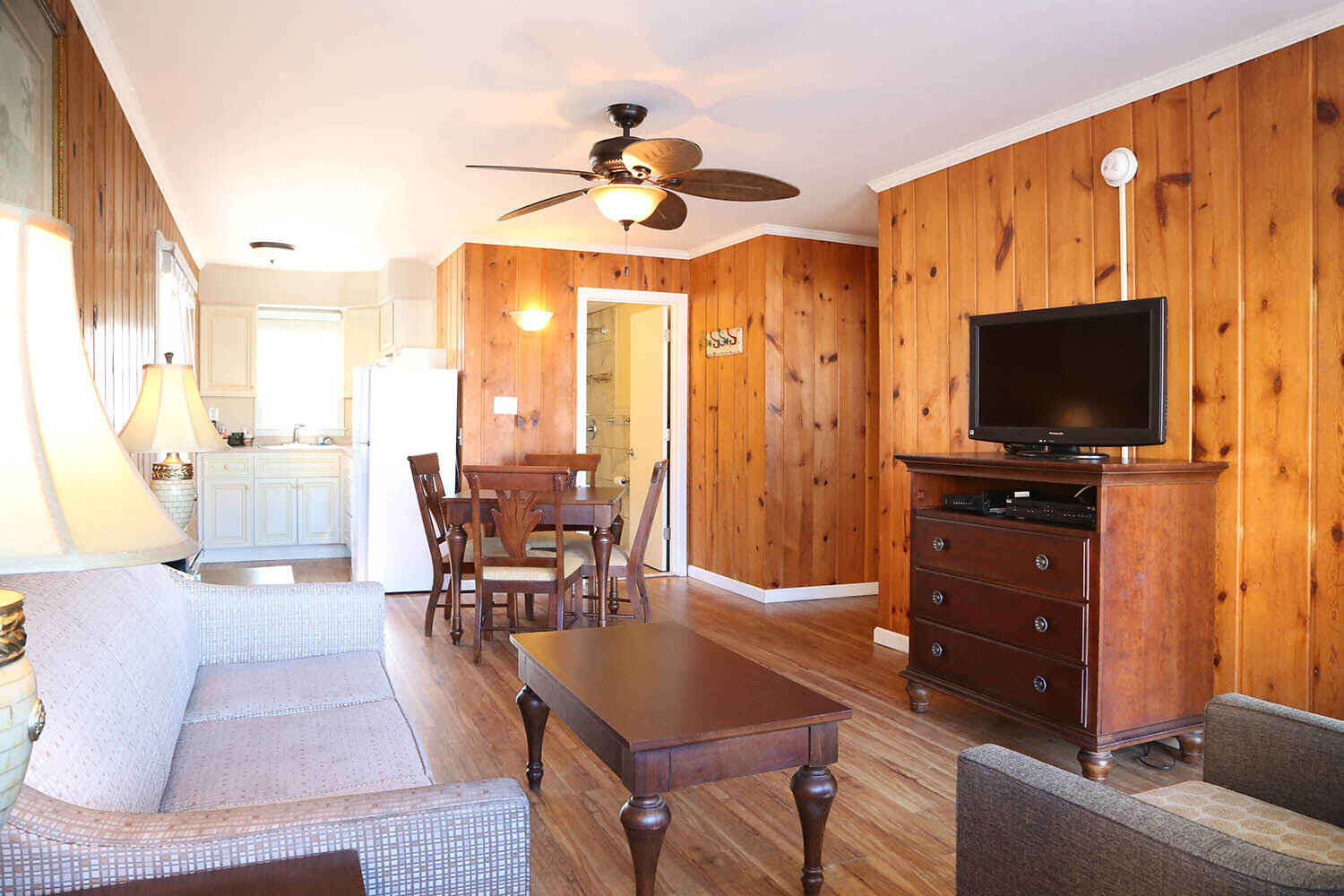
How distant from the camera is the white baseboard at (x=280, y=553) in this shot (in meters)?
7.19

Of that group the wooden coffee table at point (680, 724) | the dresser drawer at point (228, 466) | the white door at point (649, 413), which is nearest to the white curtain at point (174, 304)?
the dresser drawer at point (228, 466)

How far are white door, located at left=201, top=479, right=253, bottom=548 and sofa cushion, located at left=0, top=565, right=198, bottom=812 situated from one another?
548 cm

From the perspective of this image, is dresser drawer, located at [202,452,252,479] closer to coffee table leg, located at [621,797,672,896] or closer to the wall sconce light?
the wall sconce light

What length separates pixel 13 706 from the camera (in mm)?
733

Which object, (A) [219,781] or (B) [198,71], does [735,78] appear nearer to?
Answer: (B) [198,71]

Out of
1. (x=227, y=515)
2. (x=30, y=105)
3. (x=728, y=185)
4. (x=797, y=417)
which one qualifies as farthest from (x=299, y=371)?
(x=30, y=105)

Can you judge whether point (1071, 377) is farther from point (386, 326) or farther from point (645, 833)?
point (386, 326)

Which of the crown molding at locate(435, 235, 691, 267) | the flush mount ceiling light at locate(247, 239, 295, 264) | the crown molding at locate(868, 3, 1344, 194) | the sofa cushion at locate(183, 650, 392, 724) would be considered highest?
the flush mount ceiling light at locate(247, 239, 295, 264)

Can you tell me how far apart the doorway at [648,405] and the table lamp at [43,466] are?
18.3 ft

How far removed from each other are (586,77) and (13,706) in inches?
119

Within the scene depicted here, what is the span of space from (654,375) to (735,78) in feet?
12.1

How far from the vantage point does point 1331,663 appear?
2756mm

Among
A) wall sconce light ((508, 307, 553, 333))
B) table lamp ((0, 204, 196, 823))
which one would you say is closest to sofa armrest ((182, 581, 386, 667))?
table lamp ((0, 204, 196, 823))

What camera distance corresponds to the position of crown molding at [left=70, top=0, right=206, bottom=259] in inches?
109
